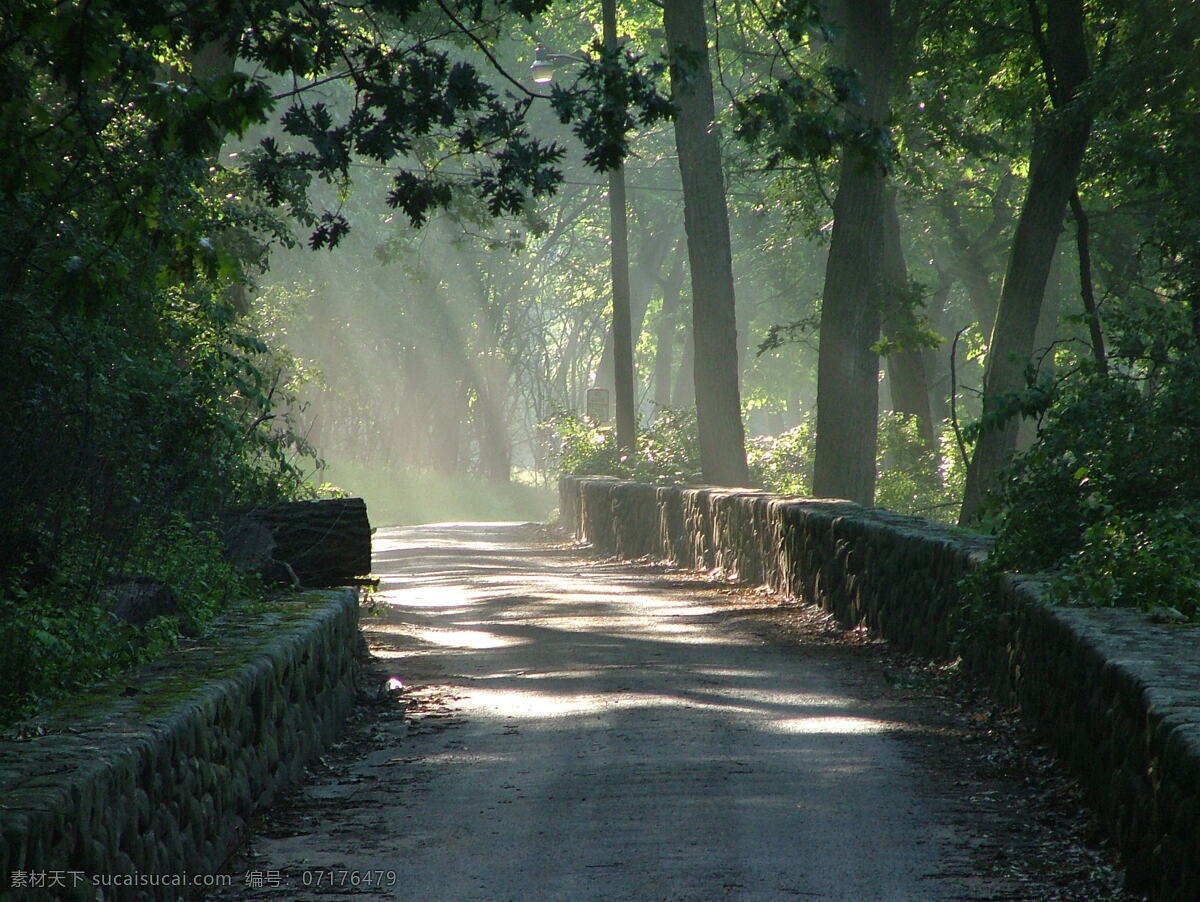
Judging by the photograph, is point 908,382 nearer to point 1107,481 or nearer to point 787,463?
point 787,463

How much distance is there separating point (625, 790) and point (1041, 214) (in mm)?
12786

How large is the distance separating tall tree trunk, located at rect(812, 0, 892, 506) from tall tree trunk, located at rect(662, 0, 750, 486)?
309 centimetres

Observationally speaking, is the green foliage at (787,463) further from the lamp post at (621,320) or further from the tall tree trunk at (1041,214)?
the tall tree trunk at (1041,214)

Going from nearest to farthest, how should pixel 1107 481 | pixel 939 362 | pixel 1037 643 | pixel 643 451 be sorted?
pixel 1037 643
pixel 1107 481
pixel 643 451
pixel 939 362

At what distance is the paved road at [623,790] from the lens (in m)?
5.74

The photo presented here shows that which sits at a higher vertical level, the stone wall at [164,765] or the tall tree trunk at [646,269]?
the tall tree trunk at [646,269]

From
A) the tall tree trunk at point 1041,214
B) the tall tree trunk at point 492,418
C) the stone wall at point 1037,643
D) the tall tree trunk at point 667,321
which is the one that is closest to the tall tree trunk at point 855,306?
the tall tree trunk at point 1041,214

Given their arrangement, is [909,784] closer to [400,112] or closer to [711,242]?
[400,112]

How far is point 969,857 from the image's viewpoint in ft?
19.6

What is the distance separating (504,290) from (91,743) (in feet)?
169

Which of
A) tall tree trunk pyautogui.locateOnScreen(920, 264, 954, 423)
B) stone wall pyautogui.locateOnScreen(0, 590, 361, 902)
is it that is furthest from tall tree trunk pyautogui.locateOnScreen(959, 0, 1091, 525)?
tall tree trunk pyautogui.locateOnScreen(920, 264, 954, 423)

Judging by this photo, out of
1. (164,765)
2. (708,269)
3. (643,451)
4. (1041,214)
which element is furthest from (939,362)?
(164,765)

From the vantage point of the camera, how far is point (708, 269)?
24078 millimetres

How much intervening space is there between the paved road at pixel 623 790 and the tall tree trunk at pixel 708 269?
38.9 ft
